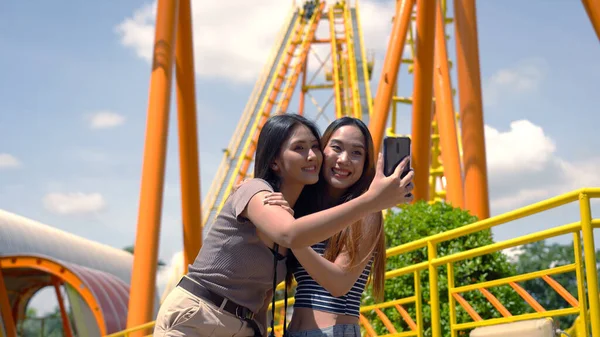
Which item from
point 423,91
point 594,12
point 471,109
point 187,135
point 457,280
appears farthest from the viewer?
point 187,135

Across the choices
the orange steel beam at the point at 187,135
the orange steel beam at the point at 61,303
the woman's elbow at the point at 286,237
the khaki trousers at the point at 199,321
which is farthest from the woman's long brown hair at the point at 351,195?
the orange steel beam at the point at 61,303

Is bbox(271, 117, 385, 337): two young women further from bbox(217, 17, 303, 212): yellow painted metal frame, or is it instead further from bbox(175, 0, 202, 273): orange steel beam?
bbox(217, 17, 303, 212): yellow painted metal frame

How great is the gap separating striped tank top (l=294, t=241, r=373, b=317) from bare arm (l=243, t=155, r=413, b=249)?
34 cm

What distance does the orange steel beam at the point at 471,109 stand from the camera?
7.88 metres

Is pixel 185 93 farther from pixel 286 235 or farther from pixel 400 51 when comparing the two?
pixel 286 235

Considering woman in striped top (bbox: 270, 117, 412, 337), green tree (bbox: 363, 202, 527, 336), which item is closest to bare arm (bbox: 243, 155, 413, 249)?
woman in striped top (bbox: 270, 117, 412, 337)

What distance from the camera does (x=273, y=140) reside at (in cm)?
202

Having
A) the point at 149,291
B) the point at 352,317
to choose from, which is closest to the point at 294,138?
the point at 352,317

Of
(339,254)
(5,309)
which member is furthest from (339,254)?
(5,309)

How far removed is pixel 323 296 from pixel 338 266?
0.45 feet

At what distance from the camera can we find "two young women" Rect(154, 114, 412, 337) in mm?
1929

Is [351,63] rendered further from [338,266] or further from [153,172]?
[338,266]

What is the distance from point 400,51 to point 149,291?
4334 millimetres

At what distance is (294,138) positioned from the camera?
2006mm
